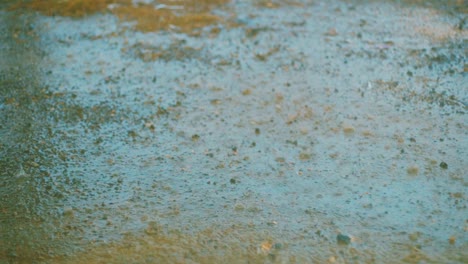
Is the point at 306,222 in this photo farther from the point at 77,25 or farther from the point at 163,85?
the point at 77,25

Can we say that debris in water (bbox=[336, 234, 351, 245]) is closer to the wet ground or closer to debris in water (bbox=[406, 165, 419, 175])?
the wet ground

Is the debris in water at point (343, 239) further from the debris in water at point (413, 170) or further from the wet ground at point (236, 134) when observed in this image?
the debris in water at point (413, 170)

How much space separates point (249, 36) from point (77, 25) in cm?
143

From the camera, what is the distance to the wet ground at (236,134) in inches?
100

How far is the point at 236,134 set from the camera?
3361mm

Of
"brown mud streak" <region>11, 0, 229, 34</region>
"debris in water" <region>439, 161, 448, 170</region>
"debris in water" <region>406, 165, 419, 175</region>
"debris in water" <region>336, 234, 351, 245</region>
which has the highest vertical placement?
"brown mud streak" <region>11, 0, 229, 34</region>

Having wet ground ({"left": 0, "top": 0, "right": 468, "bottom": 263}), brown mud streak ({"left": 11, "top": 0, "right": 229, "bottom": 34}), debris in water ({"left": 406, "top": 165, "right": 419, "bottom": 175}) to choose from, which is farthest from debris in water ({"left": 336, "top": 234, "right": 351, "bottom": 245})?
brown mud streak ({"left": 11, "top": 0, "right": 229, "bottom": 34})

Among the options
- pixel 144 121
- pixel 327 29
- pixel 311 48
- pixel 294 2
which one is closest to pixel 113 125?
pixel 144 121

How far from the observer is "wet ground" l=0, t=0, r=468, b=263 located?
2.54 m

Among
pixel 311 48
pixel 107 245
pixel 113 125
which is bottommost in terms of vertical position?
pixel 107 245

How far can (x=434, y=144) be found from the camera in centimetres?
321

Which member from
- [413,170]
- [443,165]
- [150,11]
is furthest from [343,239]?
[150,11]

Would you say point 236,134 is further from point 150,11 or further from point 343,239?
point 150,11

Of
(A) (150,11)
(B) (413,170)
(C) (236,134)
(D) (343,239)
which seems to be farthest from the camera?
(A) (150,11)
